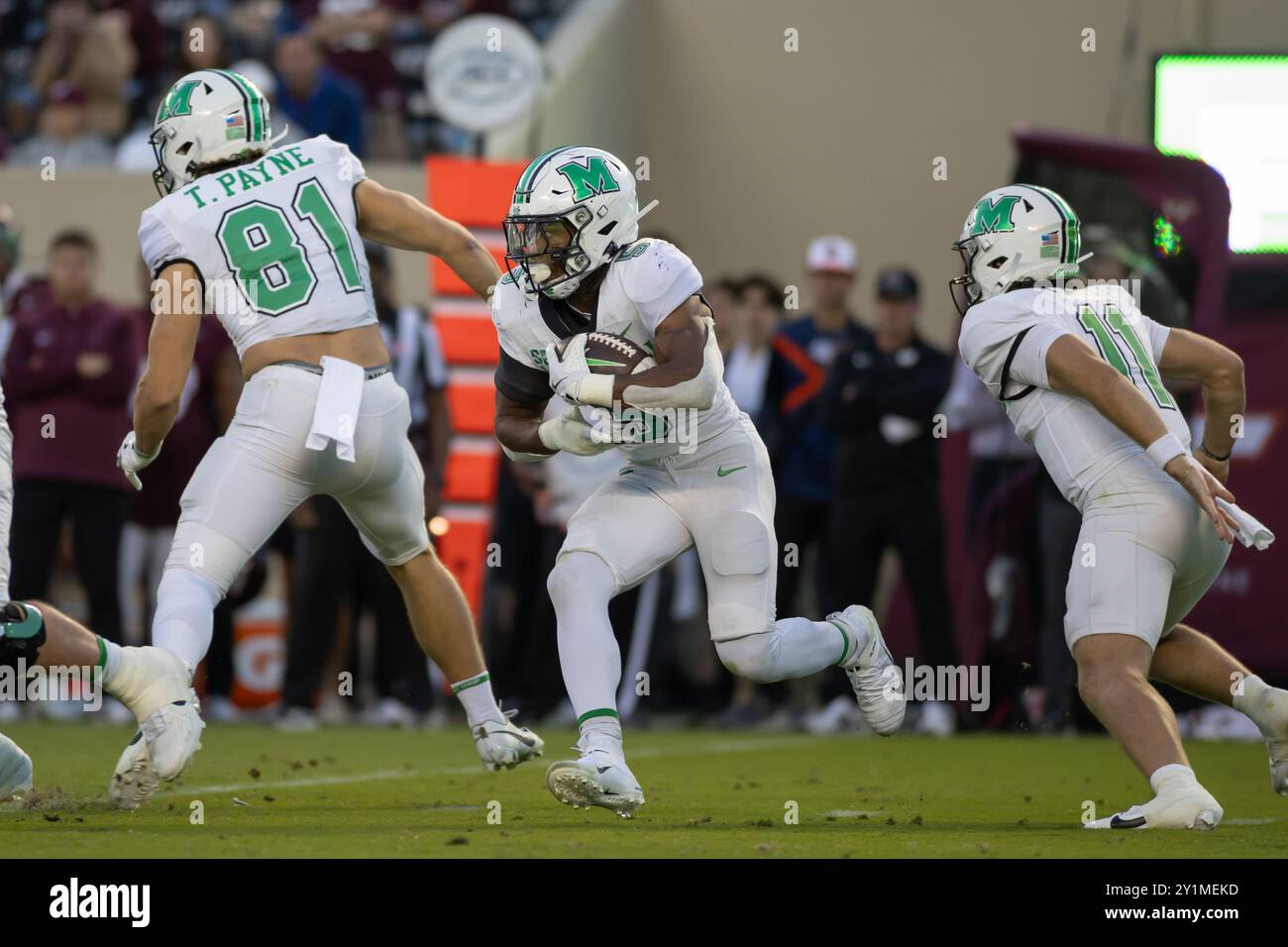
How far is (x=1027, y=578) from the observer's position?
9.99 m

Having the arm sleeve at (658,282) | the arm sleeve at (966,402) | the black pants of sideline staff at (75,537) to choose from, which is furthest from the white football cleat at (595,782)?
the black pants of sideline staff at (75,537)

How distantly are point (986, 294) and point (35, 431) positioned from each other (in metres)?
5.28

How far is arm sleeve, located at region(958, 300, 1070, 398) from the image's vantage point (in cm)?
562

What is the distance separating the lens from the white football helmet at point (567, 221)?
5.51 metres

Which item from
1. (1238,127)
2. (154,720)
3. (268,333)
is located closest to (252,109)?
(268,333)

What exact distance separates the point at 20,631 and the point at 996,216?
9.28 feet

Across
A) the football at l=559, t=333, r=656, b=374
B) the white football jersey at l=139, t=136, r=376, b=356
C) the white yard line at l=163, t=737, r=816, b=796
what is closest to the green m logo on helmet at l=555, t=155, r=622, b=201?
the football at l=559, t=333, r=656, b=374

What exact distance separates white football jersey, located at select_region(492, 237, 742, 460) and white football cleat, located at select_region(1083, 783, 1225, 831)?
1.52 meters

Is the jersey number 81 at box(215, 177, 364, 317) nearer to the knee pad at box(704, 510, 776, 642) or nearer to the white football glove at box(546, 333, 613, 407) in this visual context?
the white football glove at box(546, 333, 613, 407)

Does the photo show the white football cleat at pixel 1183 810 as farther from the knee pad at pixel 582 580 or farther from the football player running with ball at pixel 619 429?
the knee pad at pixel 582 580

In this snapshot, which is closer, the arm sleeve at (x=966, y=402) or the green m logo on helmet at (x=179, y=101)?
the green m logo on helmet at (x=179, y=101)

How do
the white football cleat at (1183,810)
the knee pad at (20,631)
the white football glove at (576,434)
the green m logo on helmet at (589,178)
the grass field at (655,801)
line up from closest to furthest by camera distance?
the grass field at (655,801) → the white football cleat at (1183,810) → the knee pad at (20,631) → the white football glove at (576,434) → the green m logo on helmet at (589,178)
